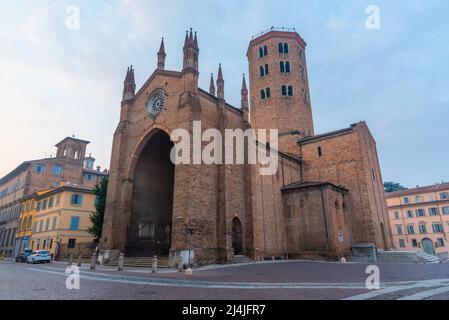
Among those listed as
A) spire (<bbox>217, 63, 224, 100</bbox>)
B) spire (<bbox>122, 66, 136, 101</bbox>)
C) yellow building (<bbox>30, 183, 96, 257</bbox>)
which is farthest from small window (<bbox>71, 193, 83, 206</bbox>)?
spire (<bbox>217, 63, 224, 100</bbox>)

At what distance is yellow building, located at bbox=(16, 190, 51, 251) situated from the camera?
35.8 meters

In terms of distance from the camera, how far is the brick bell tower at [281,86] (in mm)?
34156

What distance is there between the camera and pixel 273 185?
25328 millimetres

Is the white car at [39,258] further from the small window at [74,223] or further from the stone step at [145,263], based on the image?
the stone step at [145,263]

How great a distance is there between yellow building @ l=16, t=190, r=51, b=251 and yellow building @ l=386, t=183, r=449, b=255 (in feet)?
174

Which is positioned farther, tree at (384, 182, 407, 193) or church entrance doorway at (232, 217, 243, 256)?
tree at (384, 182, 407, 193)

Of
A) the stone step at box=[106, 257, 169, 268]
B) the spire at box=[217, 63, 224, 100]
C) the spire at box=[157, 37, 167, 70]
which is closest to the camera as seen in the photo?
the stone step at box=[106, 257, 169, 268]

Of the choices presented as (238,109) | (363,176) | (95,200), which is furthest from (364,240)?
(95,200)

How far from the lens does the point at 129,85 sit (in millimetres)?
26844

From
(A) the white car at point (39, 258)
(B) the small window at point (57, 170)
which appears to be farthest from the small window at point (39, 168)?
(A) the white car at point (39, 258)

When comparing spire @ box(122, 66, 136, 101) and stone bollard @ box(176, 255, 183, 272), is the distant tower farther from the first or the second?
stone bollard @ box(176, 255, 183, 272)

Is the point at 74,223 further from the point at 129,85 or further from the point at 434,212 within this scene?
the point at 434,212
